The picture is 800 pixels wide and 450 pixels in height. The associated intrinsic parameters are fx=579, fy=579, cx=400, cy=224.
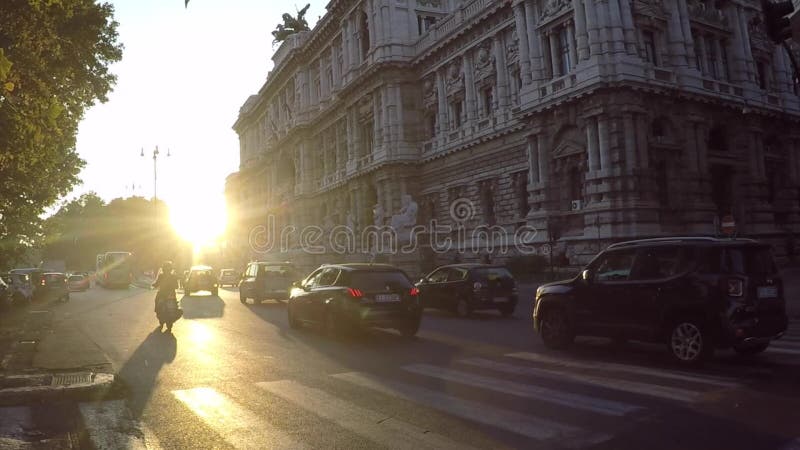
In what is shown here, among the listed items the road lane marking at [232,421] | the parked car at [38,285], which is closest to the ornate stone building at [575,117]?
the road lane marking at [232,421]

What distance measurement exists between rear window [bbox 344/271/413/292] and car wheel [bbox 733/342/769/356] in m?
5.98

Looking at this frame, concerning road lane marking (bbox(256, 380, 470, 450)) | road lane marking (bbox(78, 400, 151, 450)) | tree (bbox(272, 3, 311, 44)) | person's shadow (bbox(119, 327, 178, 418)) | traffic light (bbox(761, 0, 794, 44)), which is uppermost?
tree (bbox(272, 3, 311, 44))

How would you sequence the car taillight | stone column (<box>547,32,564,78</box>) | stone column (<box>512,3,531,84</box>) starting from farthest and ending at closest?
stone column (<box>512,3,531,84</box>)
stone column (<box>547,32,564,78</box>)
the car taillight

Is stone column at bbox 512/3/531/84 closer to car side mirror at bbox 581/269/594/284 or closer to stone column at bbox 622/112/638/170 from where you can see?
stone column at bbox 622/112/638/170

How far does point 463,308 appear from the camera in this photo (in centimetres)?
1614

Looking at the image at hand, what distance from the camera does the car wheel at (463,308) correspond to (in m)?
16.0

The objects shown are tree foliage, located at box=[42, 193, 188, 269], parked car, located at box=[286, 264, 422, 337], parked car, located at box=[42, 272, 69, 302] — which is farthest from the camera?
tree foliage, located at box=[42, 193, 188, 269]

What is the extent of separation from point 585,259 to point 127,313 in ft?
61.3

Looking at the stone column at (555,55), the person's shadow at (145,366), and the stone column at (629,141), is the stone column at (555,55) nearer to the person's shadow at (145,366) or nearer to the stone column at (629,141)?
the stone column at (629,141)

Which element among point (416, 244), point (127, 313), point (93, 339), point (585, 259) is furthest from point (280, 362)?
point (416, 244)

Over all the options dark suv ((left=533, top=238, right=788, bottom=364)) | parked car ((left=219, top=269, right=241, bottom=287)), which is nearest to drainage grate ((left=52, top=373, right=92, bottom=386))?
dark suv ((left=533, top=238, right=788, bottom=364))

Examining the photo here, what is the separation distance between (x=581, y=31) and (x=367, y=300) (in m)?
20.2

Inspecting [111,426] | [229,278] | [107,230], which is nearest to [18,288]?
[229,278]

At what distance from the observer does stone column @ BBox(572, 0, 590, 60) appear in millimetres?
26156
